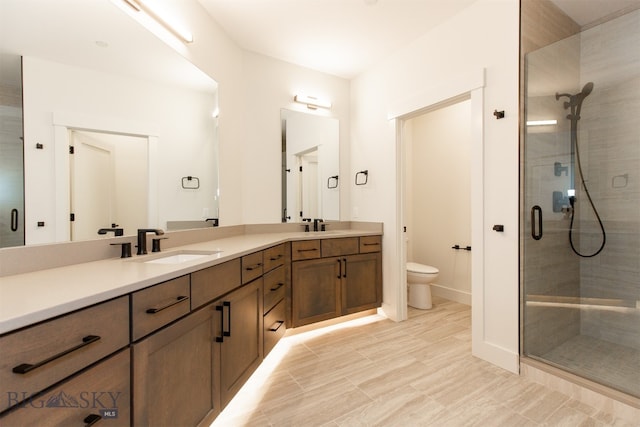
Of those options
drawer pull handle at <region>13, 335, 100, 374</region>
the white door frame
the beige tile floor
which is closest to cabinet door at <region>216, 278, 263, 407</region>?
the beige tile floor

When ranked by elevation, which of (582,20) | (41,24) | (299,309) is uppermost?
(582,20)

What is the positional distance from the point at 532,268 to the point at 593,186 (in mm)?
916

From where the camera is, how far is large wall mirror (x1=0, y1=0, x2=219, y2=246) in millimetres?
1132

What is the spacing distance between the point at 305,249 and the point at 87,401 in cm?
180

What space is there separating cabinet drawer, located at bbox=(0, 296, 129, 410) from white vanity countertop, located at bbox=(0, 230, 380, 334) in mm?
30

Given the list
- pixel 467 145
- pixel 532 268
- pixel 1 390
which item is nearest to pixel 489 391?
pixel 532 268

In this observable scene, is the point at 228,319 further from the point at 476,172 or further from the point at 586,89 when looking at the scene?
the point at 586,89

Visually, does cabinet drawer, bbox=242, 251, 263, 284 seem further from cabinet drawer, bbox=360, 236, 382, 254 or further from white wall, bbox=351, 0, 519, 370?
white wall, bbox=351, 0, 519, 370

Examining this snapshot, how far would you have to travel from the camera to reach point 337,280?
8.84 feet

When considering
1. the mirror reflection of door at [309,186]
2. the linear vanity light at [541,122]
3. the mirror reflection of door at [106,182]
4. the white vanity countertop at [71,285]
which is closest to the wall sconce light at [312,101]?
the mirror reflection of door at [309,186]

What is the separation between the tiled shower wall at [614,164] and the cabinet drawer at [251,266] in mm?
2526

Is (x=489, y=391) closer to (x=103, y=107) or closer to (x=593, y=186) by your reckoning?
(x=593, y=186)

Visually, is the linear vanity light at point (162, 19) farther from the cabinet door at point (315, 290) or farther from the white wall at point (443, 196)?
the white wall at point (443, 196)

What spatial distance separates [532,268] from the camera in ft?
6.46
